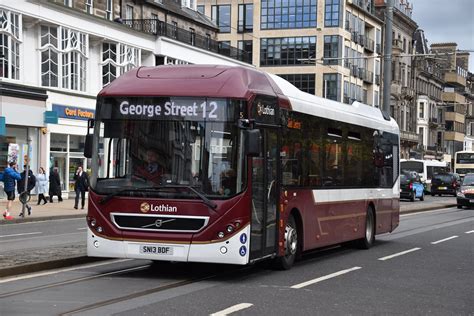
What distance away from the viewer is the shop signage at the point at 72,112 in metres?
32.6

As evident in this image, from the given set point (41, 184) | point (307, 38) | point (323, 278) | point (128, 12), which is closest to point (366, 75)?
point (307, 38)

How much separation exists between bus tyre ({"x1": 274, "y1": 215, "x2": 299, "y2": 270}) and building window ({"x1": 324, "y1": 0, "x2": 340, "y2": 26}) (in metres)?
59.6

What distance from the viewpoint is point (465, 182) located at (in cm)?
3712

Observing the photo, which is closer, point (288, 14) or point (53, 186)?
point (53, 186)

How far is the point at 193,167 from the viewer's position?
9.59 metres

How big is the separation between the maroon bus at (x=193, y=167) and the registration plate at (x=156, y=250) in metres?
0.01

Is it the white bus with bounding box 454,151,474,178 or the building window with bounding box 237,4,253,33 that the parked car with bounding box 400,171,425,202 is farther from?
the building window with bounding box 237,4,253,33

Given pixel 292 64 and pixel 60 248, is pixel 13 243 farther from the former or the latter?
pixel 292 64

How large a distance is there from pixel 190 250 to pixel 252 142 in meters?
1.65

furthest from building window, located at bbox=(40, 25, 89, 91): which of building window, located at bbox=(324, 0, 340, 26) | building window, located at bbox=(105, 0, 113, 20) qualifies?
building window, located at bbox=(324, 0, 340, 26)

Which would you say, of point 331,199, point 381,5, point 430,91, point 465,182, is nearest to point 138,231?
point 331,199

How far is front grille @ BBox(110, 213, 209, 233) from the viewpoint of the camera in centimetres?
945

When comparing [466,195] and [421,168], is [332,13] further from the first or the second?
[466,195]

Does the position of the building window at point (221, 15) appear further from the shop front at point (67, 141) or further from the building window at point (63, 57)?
the shop front at point (67, 141)
